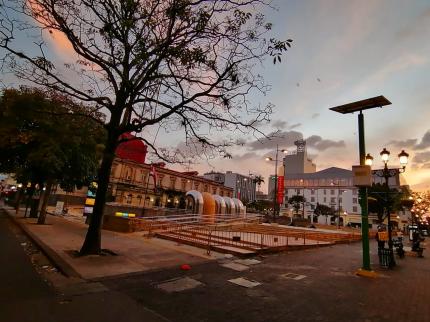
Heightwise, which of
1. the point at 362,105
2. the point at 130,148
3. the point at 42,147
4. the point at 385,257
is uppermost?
the point at 362,105

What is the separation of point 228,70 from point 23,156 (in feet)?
65.2

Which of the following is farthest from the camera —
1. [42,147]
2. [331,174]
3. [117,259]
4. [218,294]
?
[331,174]

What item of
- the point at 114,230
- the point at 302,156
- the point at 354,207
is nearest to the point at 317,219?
the point at 354,207

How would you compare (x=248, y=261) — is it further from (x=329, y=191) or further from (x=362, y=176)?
(x=329, y=191)

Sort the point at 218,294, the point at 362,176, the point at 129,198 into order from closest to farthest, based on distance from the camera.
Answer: the point at 218,294, the point at 362,176, the point at 129,198

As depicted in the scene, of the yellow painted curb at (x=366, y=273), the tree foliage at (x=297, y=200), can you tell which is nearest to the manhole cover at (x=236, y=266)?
the yellow painted curb at (x=366, y=273)

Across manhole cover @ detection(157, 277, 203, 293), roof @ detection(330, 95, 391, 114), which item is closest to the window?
roof @ detection(330, 95, 391, 114)

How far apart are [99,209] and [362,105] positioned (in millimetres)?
10933

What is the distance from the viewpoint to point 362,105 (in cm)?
1108

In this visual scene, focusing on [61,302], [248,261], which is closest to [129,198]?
[248,261]

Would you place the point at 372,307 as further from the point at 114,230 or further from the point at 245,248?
the point at 114,230

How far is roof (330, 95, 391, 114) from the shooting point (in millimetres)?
10498

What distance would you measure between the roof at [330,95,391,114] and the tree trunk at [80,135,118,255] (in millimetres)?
9130

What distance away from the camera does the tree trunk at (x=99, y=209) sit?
32.6 ft
